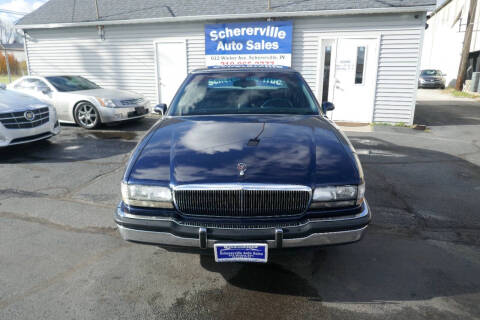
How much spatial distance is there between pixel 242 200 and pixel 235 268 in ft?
2.84

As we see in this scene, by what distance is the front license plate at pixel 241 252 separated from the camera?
2271 millimetres

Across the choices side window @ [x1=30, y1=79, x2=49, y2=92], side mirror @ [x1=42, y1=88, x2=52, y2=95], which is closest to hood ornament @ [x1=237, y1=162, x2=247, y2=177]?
side mirror @ [x1=42, y1=88, x2=52, y2=95]

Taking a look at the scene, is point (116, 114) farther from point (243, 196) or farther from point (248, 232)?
point (248, 232)

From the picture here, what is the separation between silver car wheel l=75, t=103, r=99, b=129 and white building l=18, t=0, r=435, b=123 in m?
3.50

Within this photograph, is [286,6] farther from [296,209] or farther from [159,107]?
[296,209]

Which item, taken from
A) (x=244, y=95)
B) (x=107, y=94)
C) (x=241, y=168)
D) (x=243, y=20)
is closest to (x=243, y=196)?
(x=241, y=168)

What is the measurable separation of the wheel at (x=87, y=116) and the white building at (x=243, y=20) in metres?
3.50

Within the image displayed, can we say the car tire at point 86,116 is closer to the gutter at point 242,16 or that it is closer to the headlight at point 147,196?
the gutter at point 242,16

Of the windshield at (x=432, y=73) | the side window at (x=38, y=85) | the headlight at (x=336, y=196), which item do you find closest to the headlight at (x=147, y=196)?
the headlight at (x=336, y=196)

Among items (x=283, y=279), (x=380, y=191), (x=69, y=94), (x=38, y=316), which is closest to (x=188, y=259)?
(x=283, y=279)

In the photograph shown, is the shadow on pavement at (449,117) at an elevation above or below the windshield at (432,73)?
below

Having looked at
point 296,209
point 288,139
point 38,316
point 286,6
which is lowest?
point 38,316

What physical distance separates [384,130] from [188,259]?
778 cm

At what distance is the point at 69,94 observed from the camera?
890cm
